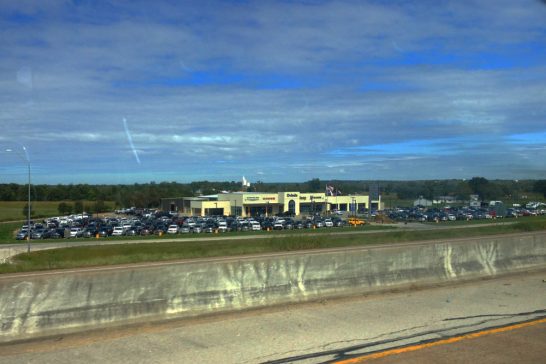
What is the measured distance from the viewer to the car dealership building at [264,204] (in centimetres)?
12044

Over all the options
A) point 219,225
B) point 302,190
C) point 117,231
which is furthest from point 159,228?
point 302,190

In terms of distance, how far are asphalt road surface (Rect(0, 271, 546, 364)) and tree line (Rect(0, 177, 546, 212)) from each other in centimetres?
6855

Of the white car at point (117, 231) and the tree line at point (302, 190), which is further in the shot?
the tree line at point (302, 190)

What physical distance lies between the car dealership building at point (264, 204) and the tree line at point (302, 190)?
26.0ft

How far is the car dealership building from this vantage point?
12044 centimetres

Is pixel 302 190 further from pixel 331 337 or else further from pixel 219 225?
pixel 331 337

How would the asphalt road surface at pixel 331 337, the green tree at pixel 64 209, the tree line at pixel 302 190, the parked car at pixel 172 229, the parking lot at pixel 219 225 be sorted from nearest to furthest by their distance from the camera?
the asphalt road surface at pixel 331 337, the parking lot at pixel 219 225, the parked car at pixel 172 229, the tree line at pixel 302 190, the green tree at pixel 64 209

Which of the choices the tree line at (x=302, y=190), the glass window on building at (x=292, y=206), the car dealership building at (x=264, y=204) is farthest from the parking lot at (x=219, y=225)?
the glass window on building at (x=292, y=206)

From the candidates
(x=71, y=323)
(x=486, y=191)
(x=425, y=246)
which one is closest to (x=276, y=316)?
(x=71, y=323)

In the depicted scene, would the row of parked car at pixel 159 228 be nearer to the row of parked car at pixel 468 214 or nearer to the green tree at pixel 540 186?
the row of parked car at pixel 468 214

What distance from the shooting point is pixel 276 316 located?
10008mm

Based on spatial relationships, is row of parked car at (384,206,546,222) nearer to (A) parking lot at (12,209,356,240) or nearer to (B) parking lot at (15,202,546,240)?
(B) parking lot at (15,202,546,240)

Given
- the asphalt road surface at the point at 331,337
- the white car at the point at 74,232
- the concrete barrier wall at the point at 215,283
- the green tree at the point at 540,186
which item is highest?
the green tree at the point at 540,186

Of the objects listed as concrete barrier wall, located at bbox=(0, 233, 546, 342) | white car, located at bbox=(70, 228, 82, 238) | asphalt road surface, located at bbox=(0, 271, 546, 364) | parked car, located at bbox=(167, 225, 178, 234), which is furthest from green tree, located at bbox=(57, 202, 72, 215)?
asphalt road surface, located at bbox=(0, 271, 546, 364)
